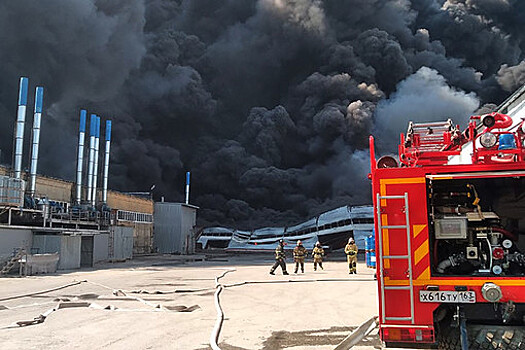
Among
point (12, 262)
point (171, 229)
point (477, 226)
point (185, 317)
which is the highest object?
point (171, 229)

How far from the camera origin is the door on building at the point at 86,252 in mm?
25938

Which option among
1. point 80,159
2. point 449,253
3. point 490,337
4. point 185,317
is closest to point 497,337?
point 490,337

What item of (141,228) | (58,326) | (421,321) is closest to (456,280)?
(421,321)

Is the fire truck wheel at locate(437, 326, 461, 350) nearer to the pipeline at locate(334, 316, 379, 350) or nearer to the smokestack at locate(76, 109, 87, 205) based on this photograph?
the pipeline at locate(334, 316, 379, 350)

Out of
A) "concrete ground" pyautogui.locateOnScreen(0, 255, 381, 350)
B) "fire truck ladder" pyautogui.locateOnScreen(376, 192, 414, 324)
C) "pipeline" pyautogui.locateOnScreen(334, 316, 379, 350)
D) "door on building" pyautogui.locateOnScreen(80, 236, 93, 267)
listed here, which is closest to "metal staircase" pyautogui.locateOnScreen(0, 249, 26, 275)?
"concrete ground" pyautogui.locateOnScreen(0, 255, 381, 350)

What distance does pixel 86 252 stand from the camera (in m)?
26.3

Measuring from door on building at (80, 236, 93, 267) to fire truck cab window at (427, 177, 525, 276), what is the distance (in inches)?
947

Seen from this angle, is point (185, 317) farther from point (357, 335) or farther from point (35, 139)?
point (35, 139)

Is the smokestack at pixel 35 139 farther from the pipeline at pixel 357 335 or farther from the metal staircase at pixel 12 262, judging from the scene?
the pipeline at pixel 357 335

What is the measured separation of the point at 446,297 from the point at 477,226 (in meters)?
0.85

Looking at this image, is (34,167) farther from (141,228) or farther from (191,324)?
(191,324)

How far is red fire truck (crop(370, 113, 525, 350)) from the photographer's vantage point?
4.41m

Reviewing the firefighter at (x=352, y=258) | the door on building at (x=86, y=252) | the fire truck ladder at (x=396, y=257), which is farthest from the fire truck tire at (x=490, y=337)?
the door on building at (x=86, y=252)

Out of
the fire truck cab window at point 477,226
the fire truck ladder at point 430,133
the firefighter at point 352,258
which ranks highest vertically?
the fire truck ladder at point 430,133
